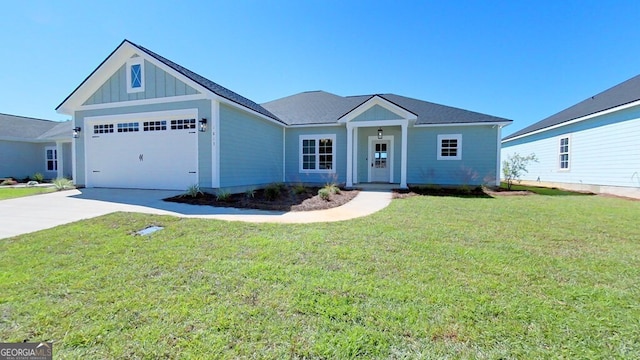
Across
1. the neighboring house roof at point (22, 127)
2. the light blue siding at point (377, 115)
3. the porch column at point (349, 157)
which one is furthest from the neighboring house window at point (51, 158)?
the light blue siding at point (377, 115)

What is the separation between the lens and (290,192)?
409 inches

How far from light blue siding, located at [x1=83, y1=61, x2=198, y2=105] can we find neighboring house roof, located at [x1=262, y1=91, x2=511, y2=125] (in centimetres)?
560

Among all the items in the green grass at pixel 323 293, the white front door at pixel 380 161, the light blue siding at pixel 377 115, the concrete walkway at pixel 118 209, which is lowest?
the green grass at pixel 323 293

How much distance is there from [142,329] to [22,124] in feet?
90.9

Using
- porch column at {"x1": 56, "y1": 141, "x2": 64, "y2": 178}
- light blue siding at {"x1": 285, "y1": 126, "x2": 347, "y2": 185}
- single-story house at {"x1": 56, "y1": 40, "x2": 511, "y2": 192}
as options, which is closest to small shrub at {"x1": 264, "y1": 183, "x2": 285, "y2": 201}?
single-story house at {"x1": 56, "y1": 40, "x2": 511, "y2": 192}

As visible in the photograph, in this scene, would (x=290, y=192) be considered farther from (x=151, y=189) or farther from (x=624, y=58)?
(x=624, y=58)

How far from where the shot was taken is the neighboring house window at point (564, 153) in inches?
568

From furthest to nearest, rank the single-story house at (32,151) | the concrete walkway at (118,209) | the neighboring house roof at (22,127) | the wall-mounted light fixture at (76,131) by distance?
the neighboring house roof at (22,127) < the single-story house at (32,151) < the wall-mounted light fixture at (76,131) < the concrete walkway at (118,209)

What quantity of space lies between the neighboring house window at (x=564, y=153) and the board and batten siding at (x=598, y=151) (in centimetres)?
21

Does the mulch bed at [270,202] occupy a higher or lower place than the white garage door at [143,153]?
lower

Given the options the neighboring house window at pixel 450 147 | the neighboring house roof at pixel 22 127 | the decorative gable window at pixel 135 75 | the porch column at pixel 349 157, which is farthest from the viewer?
the neighboring house roof at pixel 22 127

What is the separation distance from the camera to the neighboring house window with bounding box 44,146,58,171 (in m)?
18.4

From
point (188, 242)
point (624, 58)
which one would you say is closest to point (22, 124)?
point (188, 242)

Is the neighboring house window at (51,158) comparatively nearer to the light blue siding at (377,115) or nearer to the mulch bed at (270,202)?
the mulch bed at (270,202)
